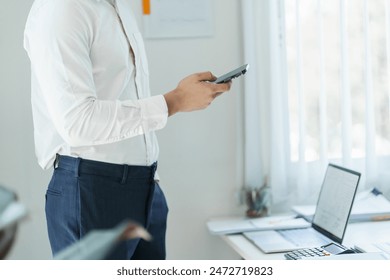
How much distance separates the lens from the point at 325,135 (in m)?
2.37

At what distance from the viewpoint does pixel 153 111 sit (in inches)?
58.6

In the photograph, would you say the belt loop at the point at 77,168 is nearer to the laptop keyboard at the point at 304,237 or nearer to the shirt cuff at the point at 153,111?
the shirt cuff at the point at 153,111

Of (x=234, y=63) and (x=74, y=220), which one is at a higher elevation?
(x=234, y=63)

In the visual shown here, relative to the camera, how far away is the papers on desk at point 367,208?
2252 mm

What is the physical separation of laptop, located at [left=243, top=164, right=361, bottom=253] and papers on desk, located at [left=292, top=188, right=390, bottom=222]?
141 millimetres

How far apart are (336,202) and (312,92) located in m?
0.52

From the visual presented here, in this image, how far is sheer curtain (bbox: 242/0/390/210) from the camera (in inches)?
92.0

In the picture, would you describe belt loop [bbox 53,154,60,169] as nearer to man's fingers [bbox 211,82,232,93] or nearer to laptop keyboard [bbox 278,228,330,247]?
man's fingers [bbox 211,82,232,93]

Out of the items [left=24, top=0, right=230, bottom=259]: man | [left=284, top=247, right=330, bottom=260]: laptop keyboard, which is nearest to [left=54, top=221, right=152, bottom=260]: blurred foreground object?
[left=24, top=0, right=230, bottom=259]: man

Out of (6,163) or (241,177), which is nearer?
(6,163)

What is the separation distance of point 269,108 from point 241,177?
0.29 meters

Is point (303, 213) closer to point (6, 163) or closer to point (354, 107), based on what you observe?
point (354, 107)
